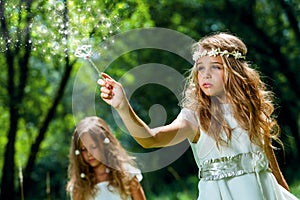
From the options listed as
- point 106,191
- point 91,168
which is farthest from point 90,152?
point 106,191

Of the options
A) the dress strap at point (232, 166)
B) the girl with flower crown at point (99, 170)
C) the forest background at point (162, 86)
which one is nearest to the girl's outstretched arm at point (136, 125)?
the dress strap at point (232, 166)

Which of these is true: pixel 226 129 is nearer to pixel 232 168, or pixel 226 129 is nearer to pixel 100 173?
pixel 232 168

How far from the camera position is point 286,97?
470cm

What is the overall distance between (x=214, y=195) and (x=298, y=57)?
11.2ft

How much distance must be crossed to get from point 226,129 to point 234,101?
0.30 ft

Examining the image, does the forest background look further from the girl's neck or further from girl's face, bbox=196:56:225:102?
girl's face, bbox=196:56:225:102

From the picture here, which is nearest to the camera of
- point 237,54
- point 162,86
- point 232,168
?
point 232,168

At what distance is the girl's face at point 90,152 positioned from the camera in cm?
236

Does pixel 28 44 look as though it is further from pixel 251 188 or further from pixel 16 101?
pixel 16 101

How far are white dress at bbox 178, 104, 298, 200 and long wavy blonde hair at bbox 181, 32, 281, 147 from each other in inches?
0.8

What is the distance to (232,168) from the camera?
1579 mm

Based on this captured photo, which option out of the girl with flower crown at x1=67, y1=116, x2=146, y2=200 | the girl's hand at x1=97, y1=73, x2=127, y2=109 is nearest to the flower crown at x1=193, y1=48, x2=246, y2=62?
the girl's hand at x1=97, y1=73, x2=127, y2=109

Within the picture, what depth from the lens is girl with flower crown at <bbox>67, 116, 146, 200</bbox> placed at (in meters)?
2.32

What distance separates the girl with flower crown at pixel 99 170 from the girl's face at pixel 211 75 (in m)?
0.79
